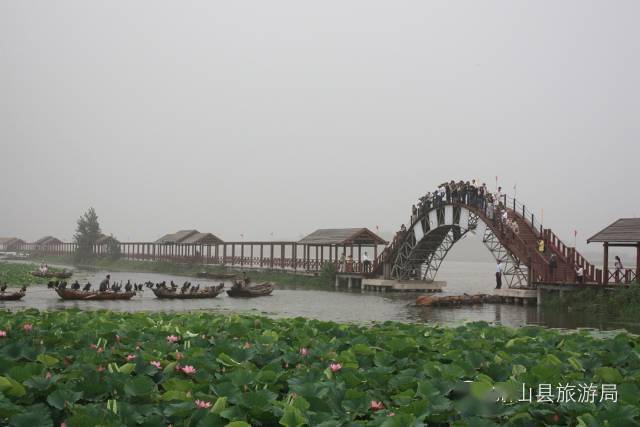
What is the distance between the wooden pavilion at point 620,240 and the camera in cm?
2613

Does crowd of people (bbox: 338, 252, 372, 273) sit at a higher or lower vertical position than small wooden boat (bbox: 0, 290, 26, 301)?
higher

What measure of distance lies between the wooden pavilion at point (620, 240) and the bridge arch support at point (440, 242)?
187 inches

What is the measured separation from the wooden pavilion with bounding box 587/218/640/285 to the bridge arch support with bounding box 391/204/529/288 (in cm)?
476

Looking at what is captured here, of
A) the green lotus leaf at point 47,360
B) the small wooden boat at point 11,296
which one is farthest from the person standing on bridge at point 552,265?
the green lotus leaf at point 47,360

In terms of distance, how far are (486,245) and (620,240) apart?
338 inches

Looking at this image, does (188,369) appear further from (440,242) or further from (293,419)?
(440,242)

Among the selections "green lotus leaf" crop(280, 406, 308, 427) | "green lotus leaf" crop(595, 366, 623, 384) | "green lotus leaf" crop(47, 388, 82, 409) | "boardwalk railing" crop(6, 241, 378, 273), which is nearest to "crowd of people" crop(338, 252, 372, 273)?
"boardwalk railing" crop(6, 241, 378, 273)

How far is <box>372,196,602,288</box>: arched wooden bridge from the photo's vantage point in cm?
3003

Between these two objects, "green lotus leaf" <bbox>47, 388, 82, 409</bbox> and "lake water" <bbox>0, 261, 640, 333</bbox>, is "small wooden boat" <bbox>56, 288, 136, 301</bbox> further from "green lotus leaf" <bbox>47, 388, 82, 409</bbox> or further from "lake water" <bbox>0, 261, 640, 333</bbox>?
"green lotus leaf" <bbox>47, 388, 82, 409</bbox>

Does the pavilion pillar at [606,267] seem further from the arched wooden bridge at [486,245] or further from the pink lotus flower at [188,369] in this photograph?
the pink lotus flower at [188,369]

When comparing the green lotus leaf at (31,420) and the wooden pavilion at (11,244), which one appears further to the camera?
the wooden pavilion at (11,244)

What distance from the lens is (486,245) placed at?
112ft

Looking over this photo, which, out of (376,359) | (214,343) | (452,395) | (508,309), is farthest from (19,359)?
(508,309)

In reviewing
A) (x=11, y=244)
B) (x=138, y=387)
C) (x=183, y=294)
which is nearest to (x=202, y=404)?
(x=138, y=387)
